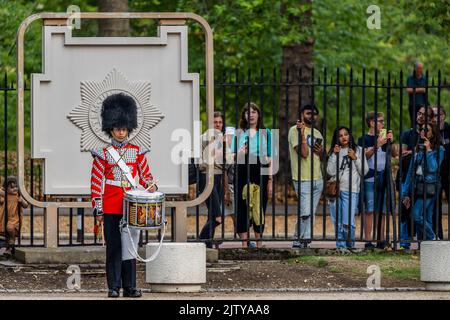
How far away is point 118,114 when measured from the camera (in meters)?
15.9

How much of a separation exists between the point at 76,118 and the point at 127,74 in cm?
79

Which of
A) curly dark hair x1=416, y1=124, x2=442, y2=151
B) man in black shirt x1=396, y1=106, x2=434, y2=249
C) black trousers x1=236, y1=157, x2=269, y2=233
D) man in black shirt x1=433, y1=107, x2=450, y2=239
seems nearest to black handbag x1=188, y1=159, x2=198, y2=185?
black trousers x1=236, y1=157, x2=269, y2=233

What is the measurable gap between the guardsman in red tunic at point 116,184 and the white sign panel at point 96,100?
2.76m

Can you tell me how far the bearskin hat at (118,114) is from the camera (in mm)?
15875

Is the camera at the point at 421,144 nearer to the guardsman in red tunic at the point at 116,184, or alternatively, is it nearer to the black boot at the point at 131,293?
the guardsman in red tunic at the point at 116,184

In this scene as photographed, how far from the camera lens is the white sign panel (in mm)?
18672

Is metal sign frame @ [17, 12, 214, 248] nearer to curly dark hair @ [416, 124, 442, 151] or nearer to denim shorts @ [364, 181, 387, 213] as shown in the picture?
denim shorts @ [364, 181, 387, 213]

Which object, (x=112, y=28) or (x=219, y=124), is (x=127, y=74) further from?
(x=112, y=28)

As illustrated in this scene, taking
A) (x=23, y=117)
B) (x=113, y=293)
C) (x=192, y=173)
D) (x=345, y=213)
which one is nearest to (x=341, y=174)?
(x=345, y=213)

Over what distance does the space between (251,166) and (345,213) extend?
1.47 meters

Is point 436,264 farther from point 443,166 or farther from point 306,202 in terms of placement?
point 443,166

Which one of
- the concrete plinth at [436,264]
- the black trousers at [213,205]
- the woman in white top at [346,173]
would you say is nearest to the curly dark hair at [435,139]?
the woman in white top at [346,173]

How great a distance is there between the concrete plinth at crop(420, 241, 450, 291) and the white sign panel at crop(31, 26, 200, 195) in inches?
135

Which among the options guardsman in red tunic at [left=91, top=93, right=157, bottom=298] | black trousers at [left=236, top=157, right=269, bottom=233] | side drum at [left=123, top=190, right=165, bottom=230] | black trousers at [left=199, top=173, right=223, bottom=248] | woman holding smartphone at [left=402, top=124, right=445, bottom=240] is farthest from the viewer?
woman holding smartphone at [left=402, top=124, right=445, bottom=240]
